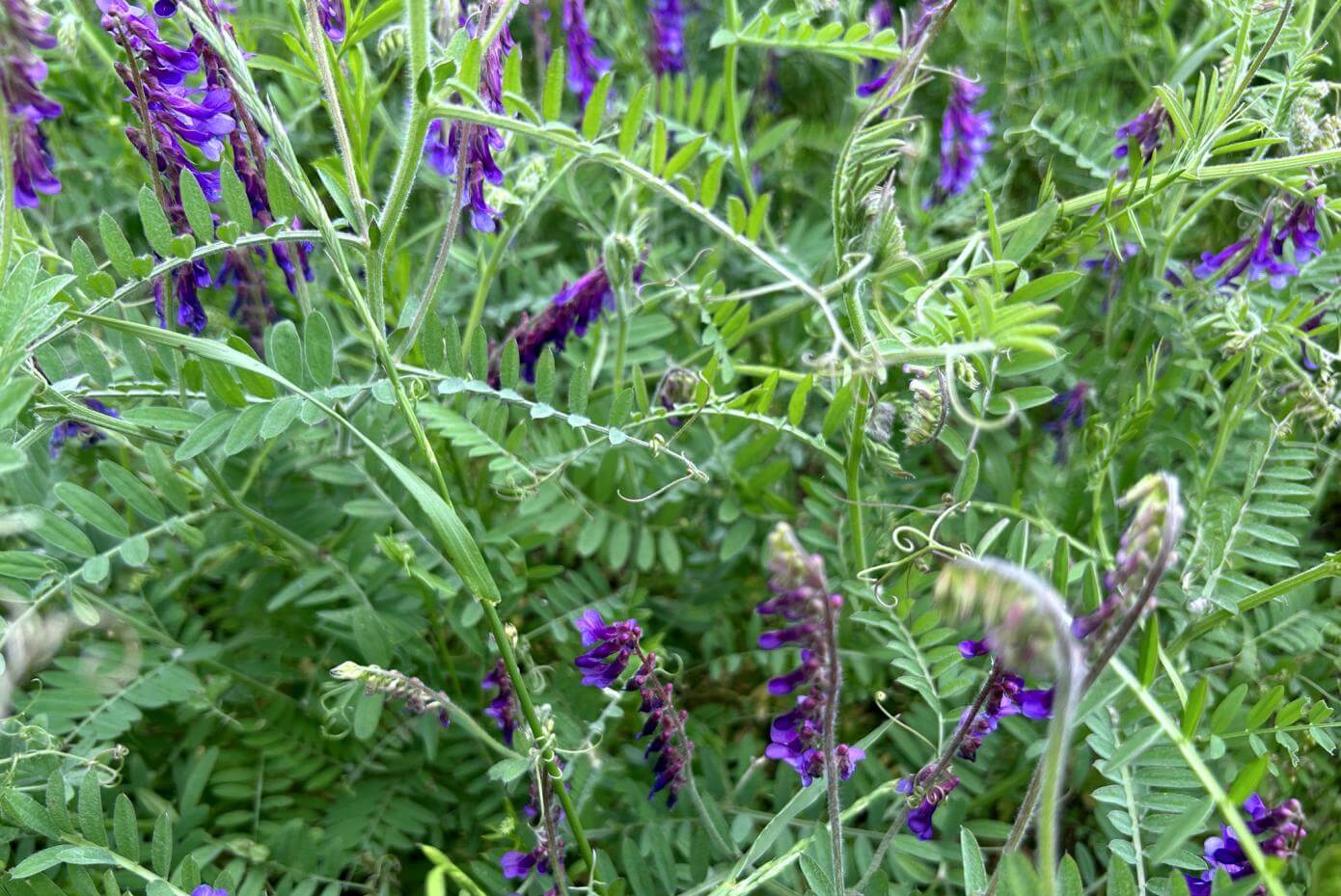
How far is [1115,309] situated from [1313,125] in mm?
474

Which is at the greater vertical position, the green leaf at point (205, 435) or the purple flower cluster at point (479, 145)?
the purple flower cluster at point (479, 145)

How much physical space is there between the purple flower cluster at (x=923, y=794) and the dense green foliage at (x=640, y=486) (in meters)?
0.04

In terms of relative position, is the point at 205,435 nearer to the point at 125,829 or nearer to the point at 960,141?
the point at 125,829

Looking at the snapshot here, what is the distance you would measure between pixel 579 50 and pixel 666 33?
1.47 ft

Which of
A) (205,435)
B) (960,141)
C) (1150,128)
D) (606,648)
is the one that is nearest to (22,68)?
(205,435)

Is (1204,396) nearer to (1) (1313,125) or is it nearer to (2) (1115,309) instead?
(2) (1115,309)

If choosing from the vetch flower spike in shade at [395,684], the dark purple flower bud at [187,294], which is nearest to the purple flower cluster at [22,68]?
the dark purple flower bud at [187,294]

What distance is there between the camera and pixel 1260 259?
1.46 metres

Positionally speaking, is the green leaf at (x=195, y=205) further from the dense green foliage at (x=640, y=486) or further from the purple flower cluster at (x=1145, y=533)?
the purple flower cluster at (x=1145, y=533)

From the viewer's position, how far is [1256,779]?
0.87 metres

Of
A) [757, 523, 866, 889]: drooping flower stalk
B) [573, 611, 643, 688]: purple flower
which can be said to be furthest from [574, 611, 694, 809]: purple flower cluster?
[757, 523, 866, 889]: drooping flower stalk

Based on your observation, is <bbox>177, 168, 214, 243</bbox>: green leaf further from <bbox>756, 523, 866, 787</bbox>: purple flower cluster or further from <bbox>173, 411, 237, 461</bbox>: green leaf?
<bbox>756, 523, 866, 787</bbox>: purple flower cluster

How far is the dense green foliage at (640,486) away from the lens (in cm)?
111

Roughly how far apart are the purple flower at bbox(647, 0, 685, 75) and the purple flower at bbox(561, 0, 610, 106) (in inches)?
12.4
